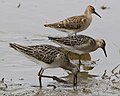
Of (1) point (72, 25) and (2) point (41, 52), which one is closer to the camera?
(2) point (41, 52)

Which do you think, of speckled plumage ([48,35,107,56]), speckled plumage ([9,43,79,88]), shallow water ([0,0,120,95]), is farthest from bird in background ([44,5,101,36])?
speckled plumage ([9,43,79,88])

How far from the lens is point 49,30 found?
37.6 feet

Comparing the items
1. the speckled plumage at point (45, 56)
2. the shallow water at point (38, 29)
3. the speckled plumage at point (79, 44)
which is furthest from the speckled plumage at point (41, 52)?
the speckled plumage at point (79, 44)

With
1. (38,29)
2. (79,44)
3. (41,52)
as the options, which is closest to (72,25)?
(38,29)

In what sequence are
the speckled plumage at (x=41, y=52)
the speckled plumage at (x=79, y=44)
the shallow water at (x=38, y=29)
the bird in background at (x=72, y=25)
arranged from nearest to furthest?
the speckled plumage at (x=41, y=52) < the shallow water at (x=38, y=29) < the speckled plumage at (x=79, y=44) < the bird in background at (x=72, y=25)

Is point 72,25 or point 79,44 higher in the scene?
point 72,25

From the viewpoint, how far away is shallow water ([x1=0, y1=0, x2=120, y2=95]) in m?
8.57

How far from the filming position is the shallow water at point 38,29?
8.57 m

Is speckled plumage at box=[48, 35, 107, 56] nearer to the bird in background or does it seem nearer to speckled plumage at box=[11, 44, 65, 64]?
the bird in background

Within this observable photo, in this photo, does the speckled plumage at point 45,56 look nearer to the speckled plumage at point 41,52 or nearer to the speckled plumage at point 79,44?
the speckled plumage at point 41,52

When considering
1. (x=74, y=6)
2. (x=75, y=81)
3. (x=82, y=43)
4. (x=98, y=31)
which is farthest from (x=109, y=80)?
(x=74, y=6)

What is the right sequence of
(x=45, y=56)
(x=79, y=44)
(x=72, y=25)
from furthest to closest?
(x=72, y=25) < (x=79, y=44) < (x=45, y=56)

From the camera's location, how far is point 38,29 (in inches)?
444

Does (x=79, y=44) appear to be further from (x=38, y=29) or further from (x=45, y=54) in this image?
(x=38, y=29)
